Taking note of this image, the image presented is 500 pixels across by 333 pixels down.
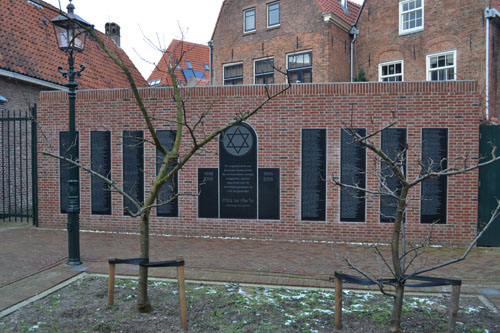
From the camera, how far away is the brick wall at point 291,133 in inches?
317

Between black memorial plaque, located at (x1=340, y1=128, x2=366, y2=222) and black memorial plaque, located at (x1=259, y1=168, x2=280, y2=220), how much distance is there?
1.35 m

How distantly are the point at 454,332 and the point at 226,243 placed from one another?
5.17 m

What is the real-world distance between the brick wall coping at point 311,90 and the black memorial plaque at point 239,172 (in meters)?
0.84

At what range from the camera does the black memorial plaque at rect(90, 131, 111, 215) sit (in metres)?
9.38

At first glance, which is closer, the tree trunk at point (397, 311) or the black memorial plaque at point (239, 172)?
the tree trunk at point (397, 311)

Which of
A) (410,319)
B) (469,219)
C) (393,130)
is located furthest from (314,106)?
(410,319)

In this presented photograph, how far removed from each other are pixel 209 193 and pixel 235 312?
15.4 feet

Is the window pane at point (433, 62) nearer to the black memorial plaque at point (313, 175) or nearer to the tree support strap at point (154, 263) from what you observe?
the black memorial plaque at point (313, 175)

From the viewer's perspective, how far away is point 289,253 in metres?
7.38

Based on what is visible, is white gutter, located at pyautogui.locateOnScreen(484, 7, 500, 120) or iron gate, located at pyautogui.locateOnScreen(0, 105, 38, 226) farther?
white gutter, located at pyautogui.locateOnScreen(484, 7, 500, 120)

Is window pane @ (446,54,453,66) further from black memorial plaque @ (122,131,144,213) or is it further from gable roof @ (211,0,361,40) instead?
black memorial plaque @ (122,131,144,213)

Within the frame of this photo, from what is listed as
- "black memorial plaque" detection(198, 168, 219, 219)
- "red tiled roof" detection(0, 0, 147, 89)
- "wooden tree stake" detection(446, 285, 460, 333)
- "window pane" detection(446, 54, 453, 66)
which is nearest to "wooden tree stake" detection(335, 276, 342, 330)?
"wooden tree stake" detection(446, 285, 460, 333)

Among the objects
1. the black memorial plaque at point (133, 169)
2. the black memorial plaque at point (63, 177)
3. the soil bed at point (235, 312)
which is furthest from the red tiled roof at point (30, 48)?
the soil bed at point (235, 312)

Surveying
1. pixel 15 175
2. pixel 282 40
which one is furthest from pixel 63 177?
pixel 282 40
